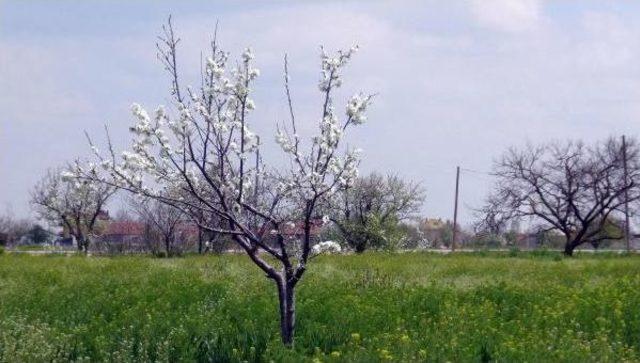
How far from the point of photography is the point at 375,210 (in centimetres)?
4338

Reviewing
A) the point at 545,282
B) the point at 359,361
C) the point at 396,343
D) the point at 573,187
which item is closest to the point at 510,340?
the point at 396,343

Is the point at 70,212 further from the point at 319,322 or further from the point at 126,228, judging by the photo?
the point at 319,322

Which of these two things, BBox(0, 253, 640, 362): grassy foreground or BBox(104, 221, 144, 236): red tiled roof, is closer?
BBox(0, 253, 640, 362): grassy foreground

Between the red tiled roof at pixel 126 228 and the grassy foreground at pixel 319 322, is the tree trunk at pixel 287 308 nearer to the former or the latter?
the grassy foreground at pixel 319 322

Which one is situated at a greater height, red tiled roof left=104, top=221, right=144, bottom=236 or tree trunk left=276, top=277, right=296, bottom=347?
red tiled roof left=104, top=221, right=144, bottom=236

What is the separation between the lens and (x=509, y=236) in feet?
180

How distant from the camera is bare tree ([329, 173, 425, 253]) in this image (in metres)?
40.6

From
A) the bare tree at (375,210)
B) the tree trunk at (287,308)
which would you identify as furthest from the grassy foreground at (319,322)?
the bare tree at (375,210)

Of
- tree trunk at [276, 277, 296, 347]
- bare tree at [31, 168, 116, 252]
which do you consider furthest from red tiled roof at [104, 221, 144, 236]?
tree trunk at [276, 277, 296, 347]

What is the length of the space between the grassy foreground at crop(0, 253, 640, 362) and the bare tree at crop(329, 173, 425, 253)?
23843 millimetres

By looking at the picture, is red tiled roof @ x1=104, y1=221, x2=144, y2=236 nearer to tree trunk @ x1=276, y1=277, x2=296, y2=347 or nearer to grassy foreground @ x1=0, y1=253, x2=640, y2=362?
grassy foreground @ x1=0, y1=253, x2=640, y2=362

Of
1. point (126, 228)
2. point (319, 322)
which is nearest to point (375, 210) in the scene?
point (126, 228)

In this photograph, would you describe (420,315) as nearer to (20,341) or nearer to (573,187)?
(20,341)

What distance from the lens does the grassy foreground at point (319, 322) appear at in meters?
8.30
